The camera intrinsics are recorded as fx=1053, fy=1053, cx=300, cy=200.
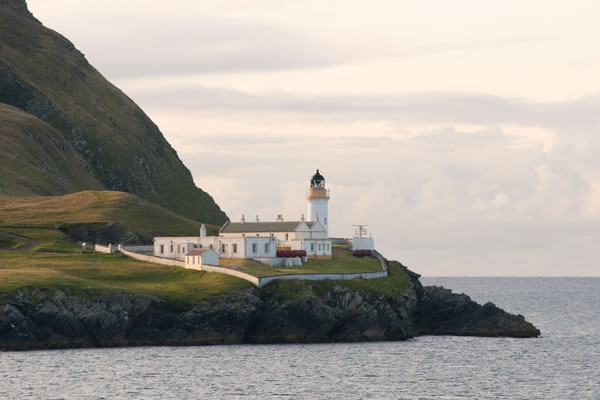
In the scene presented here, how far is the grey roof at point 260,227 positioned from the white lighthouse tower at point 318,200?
230 inches

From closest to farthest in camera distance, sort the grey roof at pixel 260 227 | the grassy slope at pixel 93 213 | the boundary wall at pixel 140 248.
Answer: the boundary wall at pixel 140 248 < the grey roof at pixel 260 227 < the grassy slope at pixel 93 213

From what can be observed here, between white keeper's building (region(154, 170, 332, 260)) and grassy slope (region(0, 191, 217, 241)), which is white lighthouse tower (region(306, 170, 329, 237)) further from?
grassy slope (region(0, 191, 217, 241))

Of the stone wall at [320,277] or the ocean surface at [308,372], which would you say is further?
the stone wall at [320,277]

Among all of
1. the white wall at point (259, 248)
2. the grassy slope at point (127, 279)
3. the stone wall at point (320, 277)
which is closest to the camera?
the grassy slope at point (127, 279)

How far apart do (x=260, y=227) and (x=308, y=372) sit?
208ft

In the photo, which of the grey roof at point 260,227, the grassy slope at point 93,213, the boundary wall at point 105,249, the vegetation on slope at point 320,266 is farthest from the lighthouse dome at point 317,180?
the boundary wall at point 105,249

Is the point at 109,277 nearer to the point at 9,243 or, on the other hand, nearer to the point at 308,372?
the point at 9,243

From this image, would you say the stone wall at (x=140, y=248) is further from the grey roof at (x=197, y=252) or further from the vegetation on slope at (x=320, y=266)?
the grey roof at (x=197, y=252)

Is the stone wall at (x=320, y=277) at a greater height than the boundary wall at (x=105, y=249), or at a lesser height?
lesser

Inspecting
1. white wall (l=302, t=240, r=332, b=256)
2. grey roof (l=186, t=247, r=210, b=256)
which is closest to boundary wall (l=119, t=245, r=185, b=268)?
grey roof (l=186, t=247, r=210, b=256)

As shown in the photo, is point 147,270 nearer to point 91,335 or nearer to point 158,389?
point 91,335

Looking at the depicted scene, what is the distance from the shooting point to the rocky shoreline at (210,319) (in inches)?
4611

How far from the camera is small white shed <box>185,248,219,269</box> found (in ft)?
475

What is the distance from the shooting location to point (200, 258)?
144750 mm
